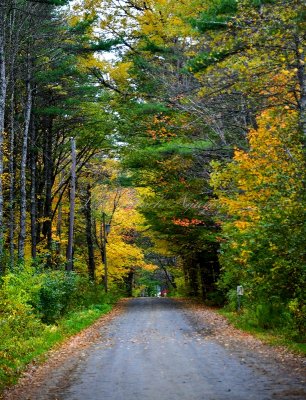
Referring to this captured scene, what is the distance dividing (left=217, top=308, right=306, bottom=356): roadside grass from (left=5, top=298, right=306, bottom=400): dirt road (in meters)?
0.63

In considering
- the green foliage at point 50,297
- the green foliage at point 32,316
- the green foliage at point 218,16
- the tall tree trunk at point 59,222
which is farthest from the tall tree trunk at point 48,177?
the green foliage at point 218,16

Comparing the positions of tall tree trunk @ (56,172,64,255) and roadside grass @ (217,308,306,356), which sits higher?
tall tree trunk @ (56,172,64,255)

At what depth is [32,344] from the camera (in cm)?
1205

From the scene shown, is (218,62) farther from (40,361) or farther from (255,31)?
(40,361)

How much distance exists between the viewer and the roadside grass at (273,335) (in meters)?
11.2

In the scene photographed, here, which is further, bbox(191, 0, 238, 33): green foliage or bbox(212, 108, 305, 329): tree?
bbox(191, 0, 238, 33): green foliage

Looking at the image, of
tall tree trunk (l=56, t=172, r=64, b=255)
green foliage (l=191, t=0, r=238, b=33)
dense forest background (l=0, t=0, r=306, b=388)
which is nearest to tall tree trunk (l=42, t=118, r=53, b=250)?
dense forest background (l=0, t=0, r=306, b=388)

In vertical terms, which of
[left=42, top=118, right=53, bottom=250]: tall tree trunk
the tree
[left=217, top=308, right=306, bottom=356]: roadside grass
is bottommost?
[left=217, top=308, right=306, bottom=356]: roadside grass

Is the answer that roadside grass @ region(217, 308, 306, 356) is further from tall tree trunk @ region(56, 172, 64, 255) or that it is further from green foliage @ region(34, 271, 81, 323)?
tall tree trunk @ region(56, 172, 64, 255)

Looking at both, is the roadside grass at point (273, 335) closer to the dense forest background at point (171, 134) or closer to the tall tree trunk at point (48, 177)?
the dense forest background at point (171, 134)

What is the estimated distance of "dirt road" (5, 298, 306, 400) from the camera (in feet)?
24.2

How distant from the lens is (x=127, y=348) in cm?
1246

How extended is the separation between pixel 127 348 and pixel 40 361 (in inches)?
99.6

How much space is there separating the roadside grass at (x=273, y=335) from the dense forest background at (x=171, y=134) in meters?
0.24
